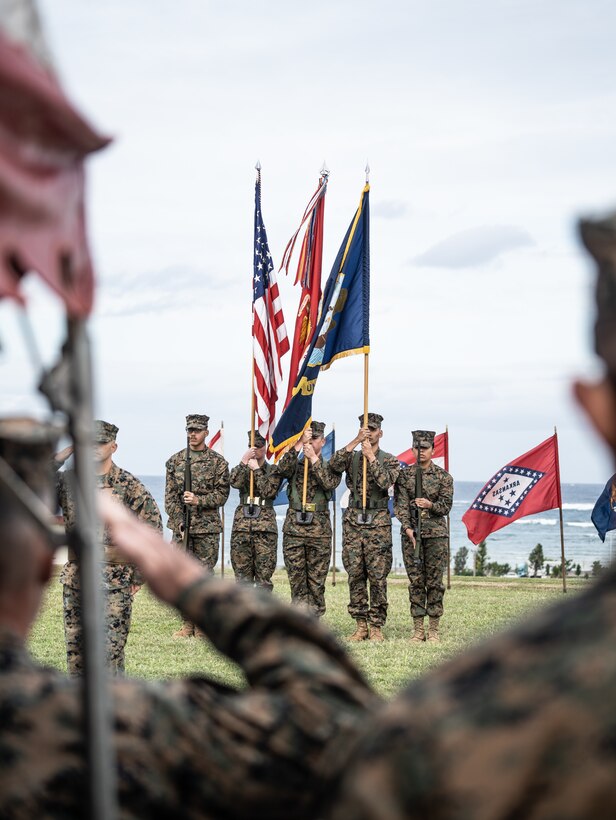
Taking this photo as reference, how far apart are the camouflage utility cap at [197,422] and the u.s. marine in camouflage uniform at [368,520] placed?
59.0 inches

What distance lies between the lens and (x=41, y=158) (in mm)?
1812

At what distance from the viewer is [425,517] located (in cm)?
1284

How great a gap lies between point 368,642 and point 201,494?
258 centimetres

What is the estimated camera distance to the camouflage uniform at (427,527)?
492 inches

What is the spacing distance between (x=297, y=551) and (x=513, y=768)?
39.8 ft

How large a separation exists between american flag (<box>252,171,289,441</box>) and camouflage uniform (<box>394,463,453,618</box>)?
1.78 meters

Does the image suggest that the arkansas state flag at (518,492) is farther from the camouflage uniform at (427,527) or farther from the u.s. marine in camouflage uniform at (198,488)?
the u.s. marine in camouflage uniform at (198,488)

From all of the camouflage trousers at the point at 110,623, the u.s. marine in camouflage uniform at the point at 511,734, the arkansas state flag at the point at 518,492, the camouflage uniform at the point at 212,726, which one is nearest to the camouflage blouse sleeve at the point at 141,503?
the camouflage trousers at the point at 110,623

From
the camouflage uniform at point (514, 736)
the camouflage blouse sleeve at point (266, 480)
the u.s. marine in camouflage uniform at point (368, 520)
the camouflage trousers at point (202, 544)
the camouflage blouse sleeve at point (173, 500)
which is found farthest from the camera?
the camouflage blouse sleeve at point (266, 480)

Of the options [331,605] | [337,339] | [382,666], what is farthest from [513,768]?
[331,605]

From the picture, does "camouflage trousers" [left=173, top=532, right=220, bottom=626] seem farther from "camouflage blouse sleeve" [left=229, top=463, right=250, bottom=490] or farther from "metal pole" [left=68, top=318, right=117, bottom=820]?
"metal pole" [left=68, top=318, right=117, bottom=820]

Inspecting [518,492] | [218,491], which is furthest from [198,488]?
[518,492]

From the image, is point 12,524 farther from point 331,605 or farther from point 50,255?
point 331,605

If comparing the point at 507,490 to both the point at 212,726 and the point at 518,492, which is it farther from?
the point at 212,726
